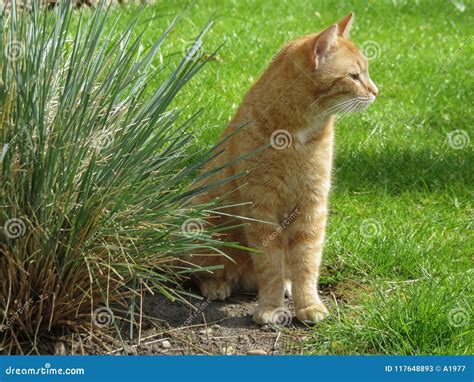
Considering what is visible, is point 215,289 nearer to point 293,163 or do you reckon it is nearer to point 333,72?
point 293,163

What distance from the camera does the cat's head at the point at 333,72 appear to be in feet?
13.3

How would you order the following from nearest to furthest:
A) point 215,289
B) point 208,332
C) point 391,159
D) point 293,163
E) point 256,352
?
point 256,352 → point 208,332 → point 293,163 → point 215,289 → point 391,159

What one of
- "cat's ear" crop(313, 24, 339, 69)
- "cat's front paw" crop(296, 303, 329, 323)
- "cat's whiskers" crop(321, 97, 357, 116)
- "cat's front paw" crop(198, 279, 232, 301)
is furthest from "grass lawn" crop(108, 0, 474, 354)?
"cat's whiskers" crop(321, 97, 357, 116)

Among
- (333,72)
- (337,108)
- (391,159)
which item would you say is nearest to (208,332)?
(337,108)

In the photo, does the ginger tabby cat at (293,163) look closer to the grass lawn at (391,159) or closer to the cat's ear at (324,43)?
the cat's ear at (324,43)

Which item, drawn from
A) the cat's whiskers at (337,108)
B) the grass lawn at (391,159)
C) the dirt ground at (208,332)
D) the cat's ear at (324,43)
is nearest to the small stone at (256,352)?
the dirt ground at (208,332)

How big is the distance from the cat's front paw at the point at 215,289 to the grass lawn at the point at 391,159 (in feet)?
1.74

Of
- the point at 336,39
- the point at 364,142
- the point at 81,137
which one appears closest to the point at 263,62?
the point at 364,142

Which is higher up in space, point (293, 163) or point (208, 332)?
point (293, 163)

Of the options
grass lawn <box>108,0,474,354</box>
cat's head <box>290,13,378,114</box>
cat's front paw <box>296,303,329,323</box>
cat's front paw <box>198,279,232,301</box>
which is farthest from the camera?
cat's front paw <box>198,279,232,301</box>

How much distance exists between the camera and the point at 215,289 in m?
4.27

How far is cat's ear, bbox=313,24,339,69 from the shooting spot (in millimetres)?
4047

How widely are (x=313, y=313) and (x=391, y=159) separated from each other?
7.71ft

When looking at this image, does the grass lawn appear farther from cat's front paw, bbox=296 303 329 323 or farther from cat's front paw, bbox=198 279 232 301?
cat's front paw, bbox=198 279 232 301
